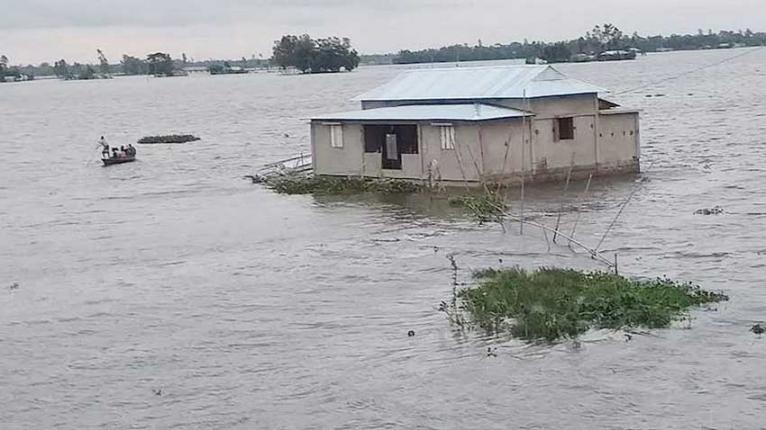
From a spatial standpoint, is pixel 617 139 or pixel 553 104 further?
pixel 617 139

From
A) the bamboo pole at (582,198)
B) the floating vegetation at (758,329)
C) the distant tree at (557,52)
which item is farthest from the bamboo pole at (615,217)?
the distant tree at (557,52)

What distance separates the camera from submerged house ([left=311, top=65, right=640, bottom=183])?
3328 cm

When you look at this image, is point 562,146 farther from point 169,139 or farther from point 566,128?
point 169,139

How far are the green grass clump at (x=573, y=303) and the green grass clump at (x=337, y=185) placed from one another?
14.5 m

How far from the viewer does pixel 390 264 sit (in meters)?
24.4

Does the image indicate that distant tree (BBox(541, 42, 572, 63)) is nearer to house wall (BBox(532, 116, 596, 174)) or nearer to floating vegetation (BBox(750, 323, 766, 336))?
house wall (BBox(532, 116, 596, 174))

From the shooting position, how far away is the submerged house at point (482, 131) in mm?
33281

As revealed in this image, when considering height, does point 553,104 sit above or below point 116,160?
above

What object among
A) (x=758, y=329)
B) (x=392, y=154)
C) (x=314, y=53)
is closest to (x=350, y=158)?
(x=392, y=154)

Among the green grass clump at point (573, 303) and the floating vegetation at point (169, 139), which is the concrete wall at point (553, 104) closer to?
the green grass clump at point (573, 303)

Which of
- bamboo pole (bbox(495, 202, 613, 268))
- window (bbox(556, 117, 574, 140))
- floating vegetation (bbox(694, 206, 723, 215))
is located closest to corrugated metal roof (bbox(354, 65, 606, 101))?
window (bbox(556, 117, 574, 140))

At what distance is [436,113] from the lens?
3431 centimetres

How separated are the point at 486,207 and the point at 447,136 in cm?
494

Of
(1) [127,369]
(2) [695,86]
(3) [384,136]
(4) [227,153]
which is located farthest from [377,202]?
(2) [695,86]
